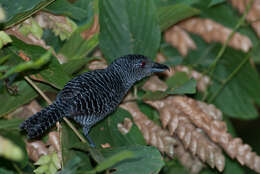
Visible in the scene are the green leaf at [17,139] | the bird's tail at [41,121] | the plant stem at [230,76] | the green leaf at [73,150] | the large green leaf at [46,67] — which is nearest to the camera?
the bird's tail at [41,121]

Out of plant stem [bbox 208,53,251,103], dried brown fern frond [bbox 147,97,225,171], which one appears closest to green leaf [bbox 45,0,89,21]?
dried brown fern frond [bbox 147,97,225,171]

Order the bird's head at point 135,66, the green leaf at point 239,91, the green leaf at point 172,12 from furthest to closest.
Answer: the green leaf at point 239,91 → the green leaf at point 172,12 → the bird's head at point 135,66

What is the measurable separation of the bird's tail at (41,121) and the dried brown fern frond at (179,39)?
4.24 ft

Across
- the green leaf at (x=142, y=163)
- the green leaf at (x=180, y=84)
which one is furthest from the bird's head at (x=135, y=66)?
the green leaf at (x=142, y=163)

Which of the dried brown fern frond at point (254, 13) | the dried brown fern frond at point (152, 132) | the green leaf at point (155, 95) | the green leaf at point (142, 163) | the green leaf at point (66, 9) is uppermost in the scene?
the green leaf at point (66, 9)

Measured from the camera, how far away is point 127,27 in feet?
6.31

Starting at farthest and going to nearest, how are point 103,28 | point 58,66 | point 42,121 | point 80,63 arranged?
point 103,28 < point 80,63 < point 58,66 < point 42,121

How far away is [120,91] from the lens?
5.70 ft

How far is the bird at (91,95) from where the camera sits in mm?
1299

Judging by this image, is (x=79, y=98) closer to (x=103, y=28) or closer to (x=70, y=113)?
(x=70, y=113)

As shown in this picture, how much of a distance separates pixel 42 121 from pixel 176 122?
→ 0.70 meters

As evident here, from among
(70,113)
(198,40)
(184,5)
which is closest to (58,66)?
(70,113)

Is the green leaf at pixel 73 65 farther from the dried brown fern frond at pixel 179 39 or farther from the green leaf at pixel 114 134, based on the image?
the dried brown fern frond at pixel 179 39

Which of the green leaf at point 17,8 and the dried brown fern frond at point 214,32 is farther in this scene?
the dried brown fern frond at point 214,32
